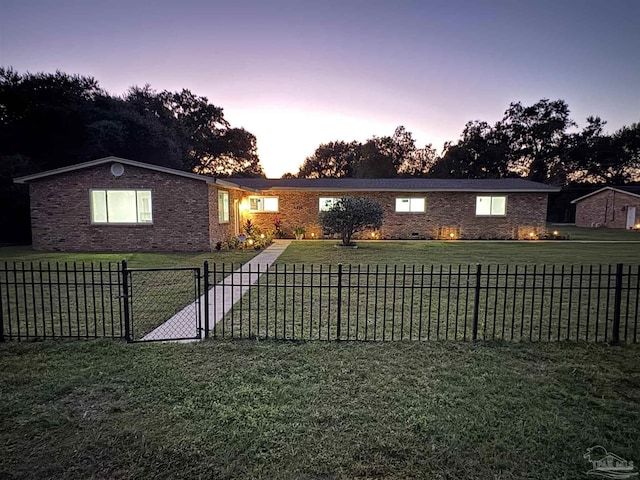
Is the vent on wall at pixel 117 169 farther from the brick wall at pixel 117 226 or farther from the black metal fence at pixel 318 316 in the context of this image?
the black metal fence at pixel 318 316

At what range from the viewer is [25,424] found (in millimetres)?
3029

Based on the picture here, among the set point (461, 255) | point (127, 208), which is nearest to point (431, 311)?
point (461, 255)

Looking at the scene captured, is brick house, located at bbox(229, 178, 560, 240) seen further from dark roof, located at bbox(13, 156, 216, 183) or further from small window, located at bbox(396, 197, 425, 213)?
dark roof, located at bbox(13, 156, 216, 183)

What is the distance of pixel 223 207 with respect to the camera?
56.6ft

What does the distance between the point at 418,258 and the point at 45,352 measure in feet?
36.9

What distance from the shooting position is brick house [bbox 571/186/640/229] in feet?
101

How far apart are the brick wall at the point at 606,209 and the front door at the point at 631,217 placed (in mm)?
194

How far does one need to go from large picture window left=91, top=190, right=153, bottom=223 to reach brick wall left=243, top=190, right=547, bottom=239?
21.1ft

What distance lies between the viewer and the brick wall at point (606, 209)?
31.6 meters

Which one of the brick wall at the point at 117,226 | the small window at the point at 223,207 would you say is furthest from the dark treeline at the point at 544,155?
the brick wall at the point at 117,226

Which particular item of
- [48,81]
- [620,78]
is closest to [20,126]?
[48,81]

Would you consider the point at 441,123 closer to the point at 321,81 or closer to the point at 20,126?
the point at 321,81

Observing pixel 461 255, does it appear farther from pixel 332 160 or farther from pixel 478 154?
pixel 332 160

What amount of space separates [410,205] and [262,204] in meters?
9.03
